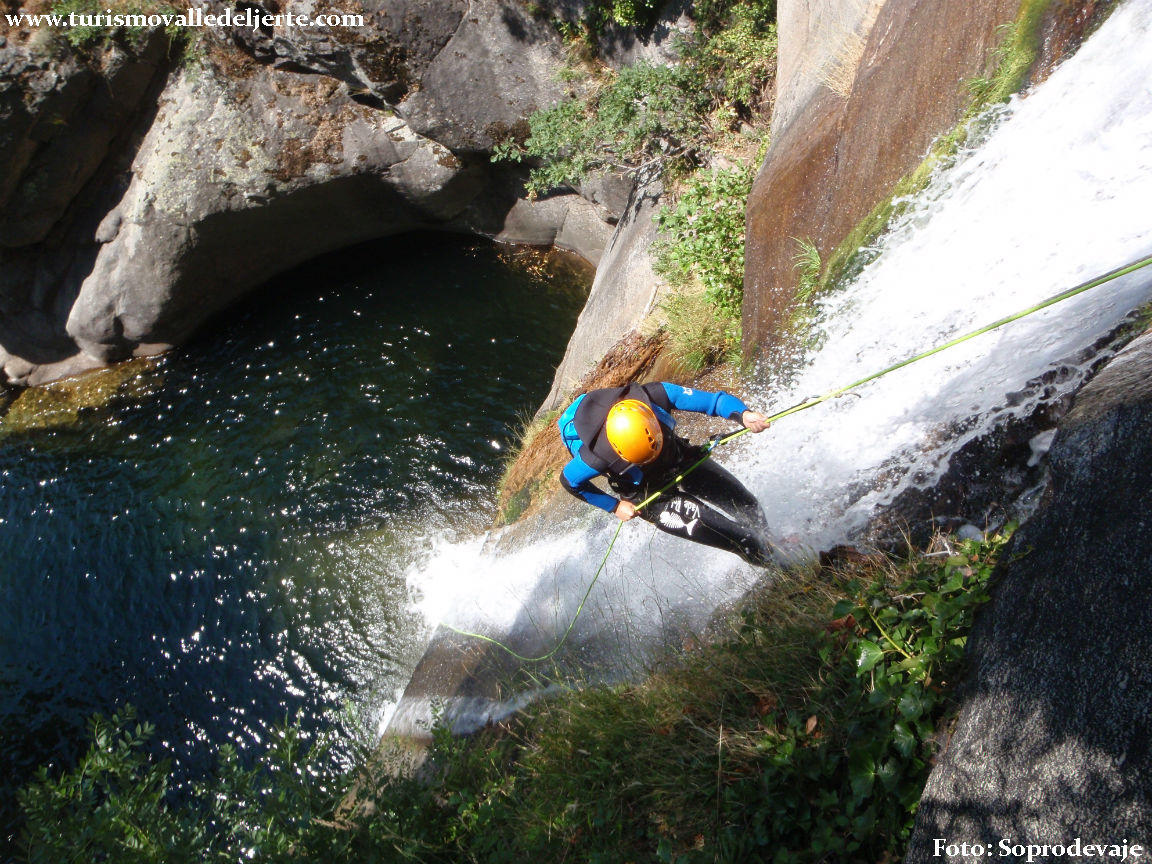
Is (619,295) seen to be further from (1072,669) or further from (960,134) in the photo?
(1072,669)

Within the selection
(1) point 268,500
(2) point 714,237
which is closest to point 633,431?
(2) point 714,237

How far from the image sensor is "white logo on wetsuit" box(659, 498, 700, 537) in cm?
490

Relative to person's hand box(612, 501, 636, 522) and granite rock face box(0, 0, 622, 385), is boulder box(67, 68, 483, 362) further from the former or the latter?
person's hand box(612, 501, 636, 522)

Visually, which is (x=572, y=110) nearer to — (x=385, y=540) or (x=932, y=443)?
(x=385, y=540)

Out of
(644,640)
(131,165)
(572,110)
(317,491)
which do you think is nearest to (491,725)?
(644,640)

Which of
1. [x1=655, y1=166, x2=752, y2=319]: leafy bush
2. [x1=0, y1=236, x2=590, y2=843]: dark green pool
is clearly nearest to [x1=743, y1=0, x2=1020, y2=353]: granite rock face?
[x1=655, y1=166, x2=752, y2=319]: leafy bush

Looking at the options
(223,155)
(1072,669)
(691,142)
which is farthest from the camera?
(223,155)

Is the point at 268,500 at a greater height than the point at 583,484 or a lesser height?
lesser

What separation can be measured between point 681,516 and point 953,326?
79.7 inches

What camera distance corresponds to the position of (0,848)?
23.4 feet

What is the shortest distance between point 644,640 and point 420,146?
954 cm

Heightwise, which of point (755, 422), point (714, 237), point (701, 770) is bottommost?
point (701, 770)

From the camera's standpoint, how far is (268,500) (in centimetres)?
925

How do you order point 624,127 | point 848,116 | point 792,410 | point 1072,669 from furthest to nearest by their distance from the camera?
1. point 624,127
2. point 848,116
3. point 792,410
4. point 1072,669
